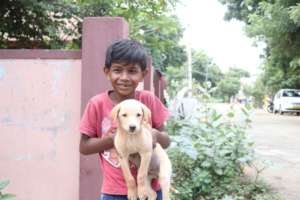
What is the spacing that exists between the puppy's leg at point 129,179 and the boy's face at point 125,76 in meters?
0.32

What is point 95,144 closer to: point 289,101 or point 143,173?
point 143,173

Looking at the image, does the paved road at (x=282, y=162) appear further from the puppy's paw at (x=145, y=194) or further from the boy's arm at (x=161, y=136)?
the puppy's paw at (x=145, y=194)

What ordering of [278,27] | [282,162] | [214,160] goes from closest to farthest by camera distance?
[214,160] < [282,162] < [278,27]

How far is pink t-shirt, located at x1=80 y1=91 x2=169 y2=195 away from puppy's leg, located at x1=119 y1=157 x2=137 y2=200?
12cm

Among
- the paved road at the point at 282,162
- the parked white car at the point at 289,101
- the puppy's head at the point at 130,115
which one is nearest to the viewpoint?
the puppy's head at the point at 130,115

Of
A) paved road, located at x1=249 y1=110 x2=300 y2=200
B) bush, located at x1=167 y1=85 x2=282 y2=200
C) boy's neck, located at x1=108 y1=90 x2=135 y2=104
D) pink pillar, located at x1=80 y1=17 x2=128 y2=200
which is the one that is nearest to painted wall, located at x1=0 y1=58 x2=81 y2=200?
pink pillar, located at x1=80 y1=17 x2=128 y2=200

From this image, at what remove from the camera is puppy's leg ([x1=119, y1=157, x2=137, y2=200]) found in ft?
7.06

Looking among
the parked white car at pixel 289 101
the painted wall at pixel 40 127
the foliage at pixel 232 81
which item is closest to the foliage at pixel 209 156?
the painted wall at pixel 40 127

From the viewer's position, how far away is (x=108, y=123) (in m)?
2.34

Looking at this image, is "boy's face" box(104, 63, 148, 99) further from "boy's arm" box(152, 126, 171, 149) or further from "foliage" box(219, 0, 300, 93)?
"foliage" box(219, 0, 300, 93)

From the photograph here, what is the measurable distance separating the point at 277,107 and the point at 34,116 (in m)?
28.6

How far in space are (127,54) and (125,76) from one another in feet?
0.31

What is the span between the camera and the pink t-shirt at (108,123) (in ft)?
7.59

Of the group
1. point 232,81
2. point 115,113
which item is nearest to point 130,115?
point 115,113
